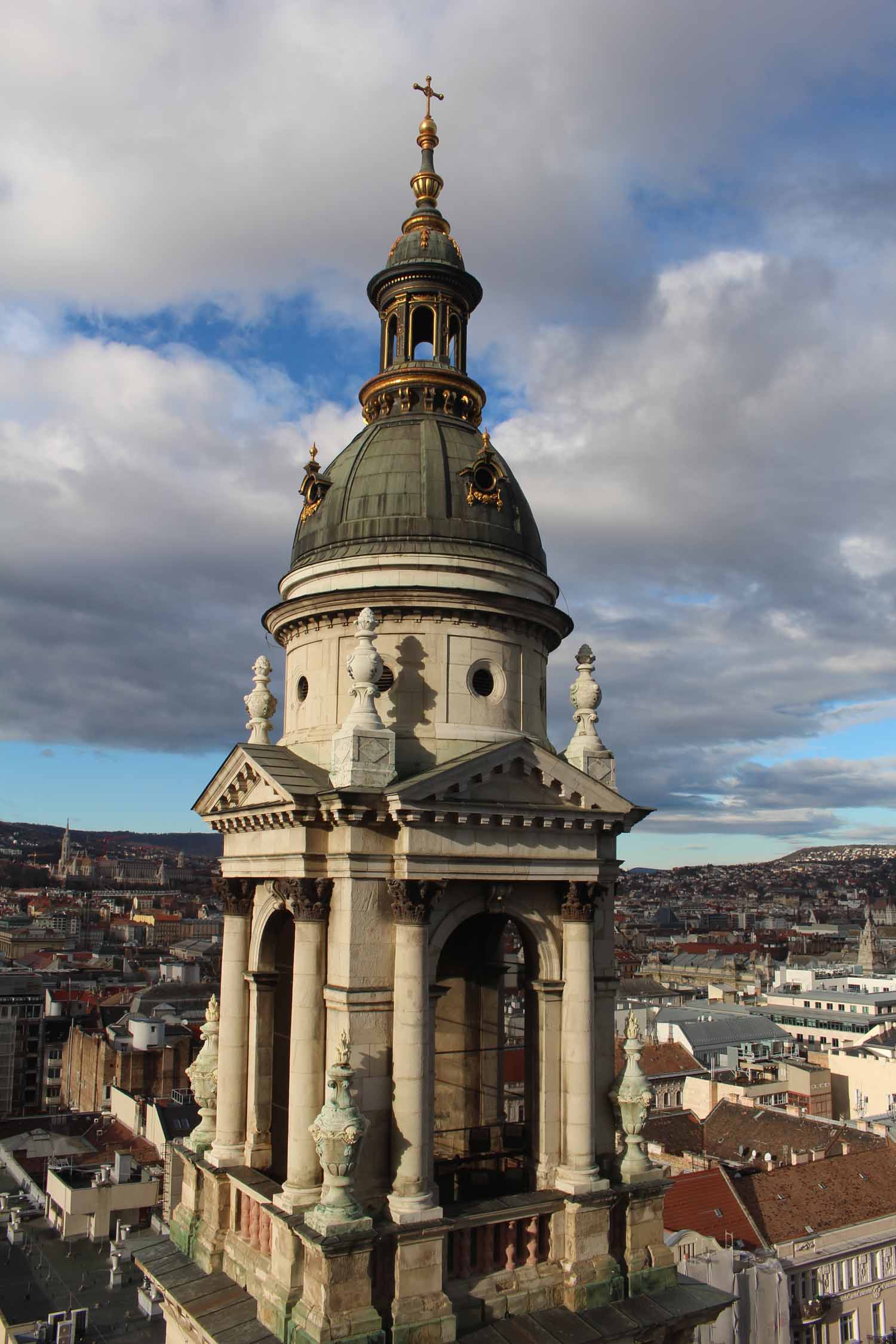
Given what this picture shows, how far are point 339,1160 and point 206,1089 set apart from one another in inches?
312

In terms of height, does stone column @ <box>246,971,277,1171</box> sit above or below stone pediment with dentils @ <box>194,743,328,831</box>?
below

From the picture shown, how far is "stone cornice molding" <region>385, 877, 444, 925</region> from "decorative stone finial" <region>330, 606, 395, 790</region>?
1.87 meters

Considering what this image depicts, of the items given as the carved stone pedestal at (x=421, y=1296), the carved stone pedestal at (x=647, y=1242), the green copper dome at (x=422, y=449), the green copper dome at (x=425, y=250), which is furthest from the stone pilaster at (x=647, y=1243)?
the green copper dome at (x=425, y=250)

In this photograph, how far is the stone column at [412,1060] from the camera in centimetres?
1959

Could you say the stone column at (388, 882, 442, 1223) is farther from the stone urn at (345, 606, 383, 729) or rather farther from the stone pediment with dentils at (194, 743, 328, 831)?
the stone urn at (345, 606, 383, 729)

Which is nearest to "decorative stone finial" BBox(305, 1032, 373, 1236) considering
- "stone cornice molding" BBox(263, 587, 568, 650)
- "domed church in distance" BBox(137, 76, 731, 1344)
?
"domed church in distance" BBox(137, 76, 731, 1344)

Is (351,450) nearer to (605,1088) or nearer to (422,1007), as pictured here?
(422,1007)

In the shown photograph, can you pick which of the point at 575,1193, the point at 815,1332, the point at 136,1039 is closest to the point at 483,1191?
the point at 575,1193

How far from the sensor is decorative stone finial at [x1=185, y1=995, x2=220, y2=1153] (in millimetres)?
25000

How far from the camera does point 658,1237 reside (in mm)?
22469

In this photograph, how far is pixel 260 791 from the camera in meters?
22.9

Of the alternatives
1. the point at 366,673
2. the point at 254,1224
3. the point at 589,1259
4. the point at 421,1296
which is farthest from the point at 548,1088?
the point at 366,673

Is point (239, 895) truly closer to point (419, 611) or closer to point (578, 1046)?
point (419, 611)

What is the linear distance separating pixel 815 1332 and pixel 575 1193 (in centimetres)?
4822
